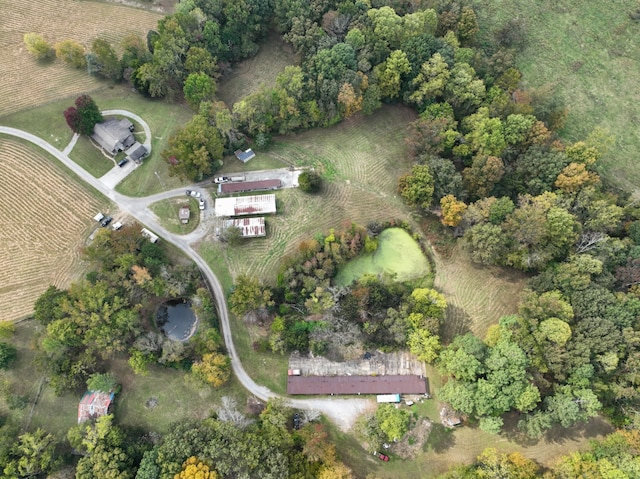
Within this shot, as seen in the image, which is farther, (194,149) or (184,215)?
(184,215)

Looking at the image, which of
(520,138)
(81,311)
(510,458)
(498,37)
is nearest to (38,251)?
(81,311)

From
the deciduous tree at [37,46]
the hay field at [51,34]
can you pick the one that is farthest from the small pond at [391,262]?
the deciduous tree at [37,46]

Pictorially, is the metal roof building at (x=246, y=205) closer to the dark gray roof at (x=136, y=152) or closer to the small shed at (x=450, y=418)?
the dark gray roof at (x=136, y=152)

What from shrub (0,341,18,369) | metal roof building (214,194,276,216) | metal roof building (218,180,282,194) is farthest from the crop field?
shrub (0,341,18,369)

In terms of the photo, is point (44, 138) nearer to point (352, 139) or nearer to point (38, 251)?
point (38, 251)

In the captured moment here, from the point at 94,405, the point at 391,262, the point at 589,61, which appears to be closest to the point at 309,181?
the point at 391,262

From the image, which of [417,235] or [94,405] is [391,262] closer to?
[417,235]
